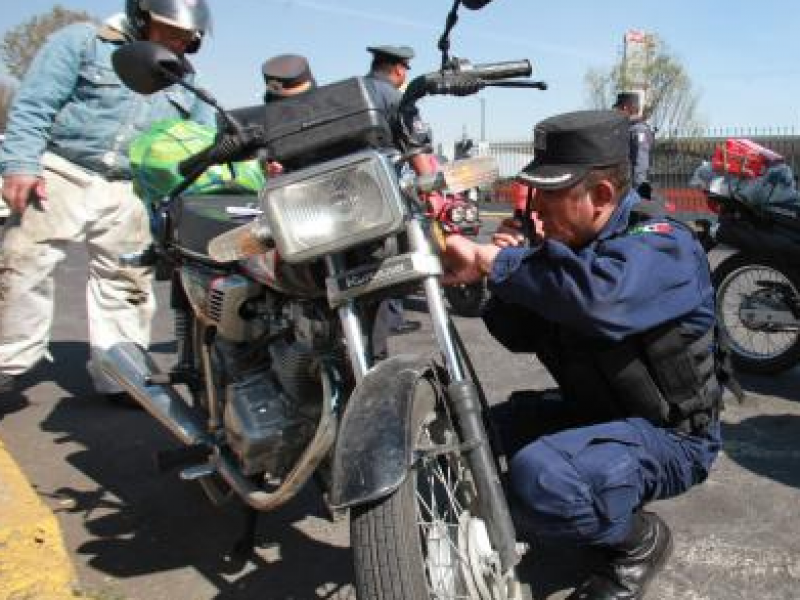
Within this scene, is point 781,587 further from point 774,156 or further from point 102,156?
point 102,156

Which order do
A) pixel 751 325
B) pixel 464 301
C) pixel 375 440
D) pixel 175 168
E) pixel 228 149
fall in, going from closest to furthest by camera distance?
pixel 375 440 → pixel 228 149 → pixel 175 168 → pixel 751 325 → pixel 464 301

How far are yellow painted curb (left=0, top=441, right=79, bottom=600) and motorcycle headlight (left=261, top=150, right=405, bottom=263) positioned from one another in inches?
50.7

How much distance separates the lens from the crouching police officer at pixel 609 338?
6.69 feet

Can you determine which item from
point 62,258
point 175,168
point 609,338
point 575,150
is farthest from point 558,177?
point 62,258

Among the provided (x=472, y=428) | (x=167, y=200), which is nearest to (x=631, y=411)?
(x=472, y=428)

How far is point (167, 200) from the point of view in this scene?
2.80 meters

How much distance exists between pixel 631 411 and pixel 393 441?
0.80m

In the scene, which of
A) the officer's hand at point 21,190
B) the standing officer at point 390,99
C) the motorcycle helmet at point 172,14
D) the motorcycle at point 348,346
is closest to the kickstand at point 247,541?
the motorcycle at point 348,346

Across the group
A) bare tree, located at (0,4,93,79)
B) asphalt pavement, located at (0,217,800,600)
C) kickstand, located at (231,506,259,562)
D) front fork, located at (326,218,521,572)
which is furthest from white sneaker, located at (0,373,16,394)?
bare tree, located at (0,4,93,79)

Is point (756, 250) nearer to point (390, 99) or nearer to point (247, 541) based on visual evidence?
point (390, 99)

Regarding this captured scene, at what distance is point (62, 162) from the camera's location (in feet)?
12.9

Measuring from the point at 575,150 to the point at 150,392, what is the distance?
1.52 meters

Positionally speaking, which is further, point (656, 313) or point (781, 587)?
point (781, 587)

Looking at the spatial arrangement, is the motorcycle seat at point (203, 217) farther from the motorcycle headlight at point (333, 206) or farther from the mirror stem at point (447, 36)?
the mirror stem at point (447, 36)
